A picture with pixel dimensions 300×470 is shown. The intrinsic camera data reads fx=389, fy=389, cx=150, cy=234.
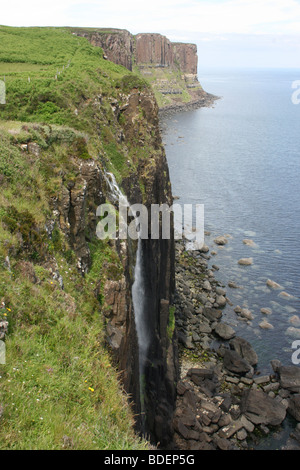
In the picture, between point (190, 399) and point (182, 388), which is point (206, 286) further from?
point (190, 399)

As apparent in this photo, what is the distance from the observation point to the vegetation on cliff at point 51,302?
8992mm

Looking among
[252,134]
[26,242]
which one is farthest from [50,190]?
[252,134]

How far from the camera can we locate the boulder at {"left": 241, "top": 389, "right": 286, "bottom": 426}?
32.9 metres

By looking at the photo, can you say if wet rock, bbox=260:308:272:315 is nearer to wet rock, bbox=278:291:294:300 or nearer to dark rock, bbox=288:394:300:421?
wet rock, bbox=278:291:294:300

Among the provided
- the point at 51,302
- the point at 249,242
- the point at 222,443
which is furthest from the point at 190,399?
the point at 249,242

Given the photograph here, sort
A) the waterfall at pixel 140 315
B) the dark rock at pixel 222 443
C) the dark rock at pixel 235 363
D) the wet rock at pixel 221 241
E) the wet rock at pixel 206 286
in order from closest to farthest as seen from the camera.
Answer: the waterfall at pixel 140 315 < the dark rock at pixel 222 443 < the dark rock at pixel 235 363 < the wet rock at pixel 206 286 < the wet rock at pixel 221 241

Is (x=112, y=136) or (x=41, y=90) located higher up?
(x=41, y=90)

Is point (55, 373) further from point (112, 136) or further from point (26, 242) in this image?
point (112, 136)

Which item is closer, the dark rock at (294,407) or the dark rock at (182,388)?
the dark rock at (294,407)

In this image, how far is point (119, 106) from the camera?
38.6 m

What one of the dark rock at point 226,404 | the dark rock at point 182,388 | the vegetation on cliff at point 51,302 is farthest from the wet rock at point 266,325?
the vegetation on cliff at point 51,302

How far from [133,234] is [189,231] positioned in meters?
42.3

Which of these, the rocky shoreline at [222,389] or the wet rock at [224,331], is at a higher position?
the wet rock at [224,331]

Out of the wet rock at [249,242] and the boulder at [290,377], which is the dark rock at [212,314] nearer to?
the boulder at [290,377]
